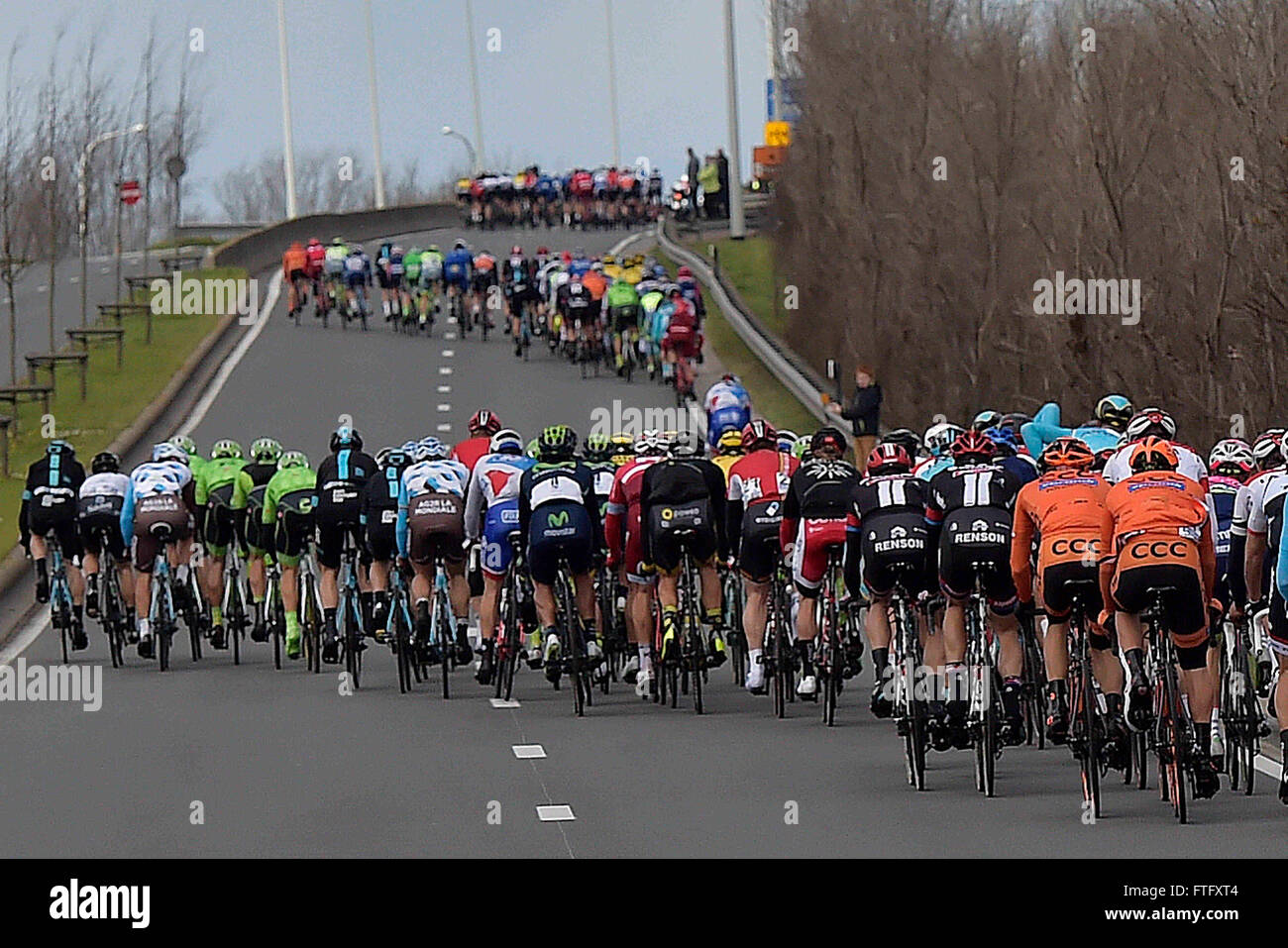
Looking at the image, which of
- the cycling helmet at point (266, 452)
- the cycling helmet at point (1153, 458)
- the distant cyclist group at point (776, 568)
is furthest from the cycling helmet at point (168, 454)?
the cycling helmet at point (1153, 458)

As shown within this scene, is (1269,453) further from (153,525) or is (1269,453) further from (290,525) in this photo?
(153,525)

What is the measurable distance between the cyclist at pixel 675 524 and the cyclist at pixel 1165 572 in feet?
16.7

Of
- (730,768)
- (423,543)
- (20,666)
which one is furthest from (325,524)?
(730,768)

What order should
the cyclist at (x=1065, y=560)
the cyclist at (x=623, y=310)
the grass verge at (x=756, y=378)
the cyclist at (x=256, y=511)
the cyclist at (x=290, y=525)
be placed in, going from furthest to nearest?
the cyclist at (x=623, y=310), the grass verge at (x=756, y=378), the cyclist at (x=256, y=511), the cyclist at (x=290, y=525), the cyclist at (x=1065, y=560)

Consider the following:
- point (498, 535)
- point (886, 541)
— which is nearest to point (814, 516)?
point (886, 541)

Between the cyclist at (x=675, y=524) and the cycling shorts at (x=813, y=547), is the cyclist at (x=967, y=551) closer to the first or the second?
the cycling shorts at (x=813, y=547)

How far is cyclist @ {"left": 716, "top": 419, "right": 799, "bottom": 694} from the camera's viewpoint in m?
17.8

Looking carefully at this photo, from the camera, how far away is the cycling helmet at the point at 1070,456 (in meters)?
13.8

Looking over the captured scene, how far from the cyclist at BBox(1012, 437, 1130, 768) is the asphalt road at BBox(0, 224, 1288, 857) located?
57cm

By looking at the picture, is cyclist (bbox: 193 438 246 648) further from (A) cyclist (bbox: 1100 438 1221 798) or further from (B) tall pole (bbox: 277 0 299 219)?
(B) tall pole (bbox: 277 0 299 219)

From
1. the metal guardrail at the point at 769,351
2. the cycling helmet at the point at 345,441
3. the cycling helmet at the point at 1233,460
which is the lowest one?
the cycling helmet at the point at 1233,460

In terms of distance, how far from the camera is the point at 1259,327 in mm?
26500

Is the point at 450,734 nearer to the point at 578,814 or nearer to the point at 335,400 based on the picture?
the point at 578,814

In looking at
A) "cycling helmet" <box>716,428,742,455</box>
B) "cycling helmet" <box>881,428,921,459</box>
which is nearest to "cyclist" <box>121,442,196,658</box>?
"cycling helmet" <box>716,428,742,455</box>
